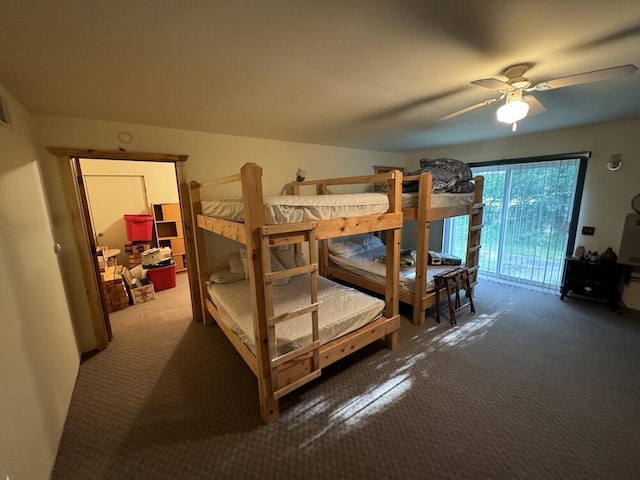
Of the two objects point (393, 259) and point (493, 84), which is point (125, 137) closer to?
point (393, 259)

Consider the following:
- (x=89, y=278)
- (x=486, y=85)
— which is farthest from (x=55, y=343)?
(x=486, y=85)

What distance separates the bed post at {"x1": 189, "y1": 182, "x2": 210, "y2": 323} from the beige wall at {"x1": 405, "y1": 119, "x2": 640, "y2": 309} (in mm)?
4273

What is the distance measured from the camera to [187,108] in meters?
2.20

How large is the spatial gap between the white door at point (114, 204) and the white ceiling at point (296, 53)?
10.6ft

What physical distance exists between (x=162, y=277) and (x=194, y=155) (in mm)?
2456

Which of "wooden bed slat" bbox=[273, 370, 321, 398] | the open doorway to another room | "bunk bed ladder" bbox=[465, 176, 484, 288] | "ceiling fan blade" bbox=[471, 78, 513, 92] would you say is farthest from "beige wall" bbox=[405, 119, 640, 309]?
the open doorway to another room

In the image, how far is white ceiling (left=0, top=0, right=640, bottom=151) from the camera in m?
1.06

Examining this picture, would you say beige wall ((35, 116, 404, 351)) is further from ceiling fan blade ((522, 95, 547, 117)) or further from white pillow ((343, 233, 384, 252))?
ceiling fan blade ((522, 95, 547, 117))

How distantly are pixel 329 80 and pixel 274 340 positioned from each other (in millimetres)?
1823

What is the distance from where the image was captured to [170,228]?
5.25 meters

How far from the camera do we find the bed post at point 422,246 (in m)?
2.87

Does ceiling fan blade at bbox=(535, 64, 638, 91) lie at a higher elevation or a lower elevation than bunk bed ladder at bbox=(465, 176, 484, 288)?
higher

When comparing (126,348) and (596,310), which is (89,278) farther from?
(596,310)

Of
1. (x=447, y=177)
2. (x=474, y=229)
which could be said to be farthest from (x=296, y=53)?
(x=474, y=229)
